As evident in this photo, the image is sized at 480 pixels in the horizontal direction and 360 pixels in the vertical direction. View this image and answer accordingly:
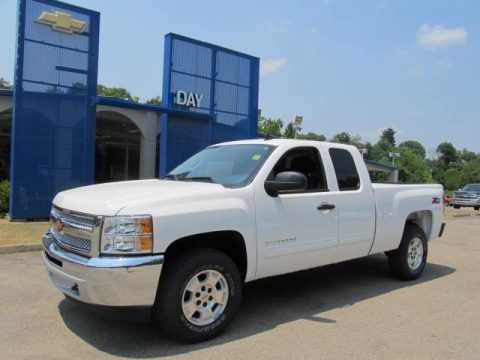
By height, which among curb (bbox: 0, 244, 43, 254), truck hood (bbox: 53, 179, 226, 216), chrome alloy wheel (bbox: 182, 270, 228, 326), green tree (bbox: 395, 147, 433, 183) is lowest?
curb (bbox: 0, 244, 43, 254)

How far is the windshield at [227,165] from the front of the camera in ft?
16.9

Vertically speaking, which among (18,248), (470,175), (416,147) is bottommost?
(18,248)

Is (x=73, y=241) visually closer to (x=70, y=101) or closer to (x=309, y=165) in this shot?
(x=309, y=165)

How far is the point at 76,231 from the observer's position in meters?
4.34

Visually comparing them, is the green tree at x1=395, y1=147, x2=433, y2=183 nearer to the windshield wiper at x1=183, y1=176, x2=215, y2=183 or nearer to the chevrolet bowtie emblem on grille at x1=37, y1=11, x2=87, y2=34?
the chevrolet bowtie emblem on grille at x1=37, y1=11, x2=87, y2=34

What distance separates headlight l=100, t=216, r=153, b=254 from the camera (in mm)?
4051

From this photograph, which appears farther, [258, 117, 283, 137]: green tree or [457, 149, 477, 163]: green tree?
[457, 149, 477, 163]: green tree

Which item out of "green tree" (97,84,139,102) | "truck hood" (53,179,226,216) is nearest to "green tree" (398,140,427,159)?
"green tree" (97,84,139,102)

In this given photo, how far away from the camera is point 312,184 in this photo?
580cm

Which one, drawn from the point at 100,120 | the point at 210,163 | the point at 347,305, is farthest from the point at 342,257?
the point at 100,120

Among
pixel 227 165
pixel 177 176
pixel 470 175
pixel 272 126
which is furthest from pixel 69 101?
pixel 470 175

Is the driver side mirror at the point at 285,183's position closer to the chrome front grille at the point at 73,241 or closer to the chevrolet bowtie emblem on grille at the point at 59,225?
the chrome front grille at the point at 73,241

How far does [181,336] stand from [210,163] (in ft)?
7.03

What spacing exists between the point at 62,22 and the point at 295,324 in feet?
36.5
